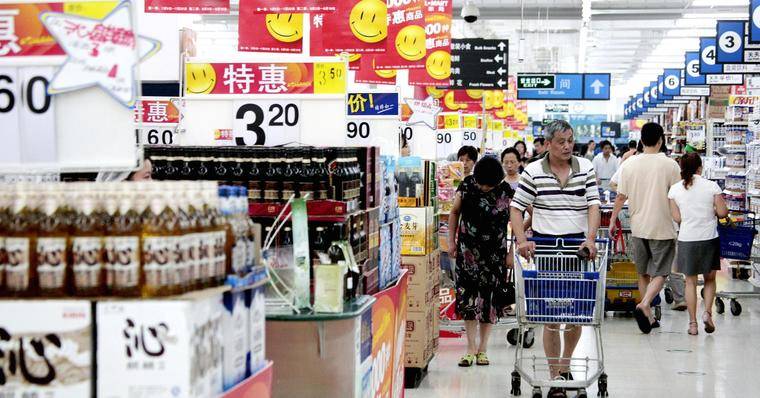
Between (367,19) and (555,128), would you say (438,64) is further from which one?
(555,128)

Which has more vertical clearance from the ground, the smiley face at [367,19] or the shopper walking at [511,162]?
the smiley face at [367,19]

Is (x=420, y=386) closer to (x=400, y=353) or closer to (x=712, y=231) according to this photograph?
(x=400, y=353)

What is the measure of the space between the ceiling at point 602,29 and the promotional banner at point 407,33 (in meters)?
5.66

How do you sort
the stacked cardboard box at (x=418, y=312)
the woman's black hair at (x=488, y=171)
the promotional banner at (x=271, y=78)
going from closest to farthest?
the promotional banner at (x=271, y=78), the stacked cardboard box at (x=418, y=312), the woman's black hair at (x=488, y=171)

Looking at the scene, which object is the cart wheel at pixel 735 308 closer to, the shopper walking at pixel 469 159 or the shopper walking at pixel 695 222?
the shopper walking at pixel 695 222

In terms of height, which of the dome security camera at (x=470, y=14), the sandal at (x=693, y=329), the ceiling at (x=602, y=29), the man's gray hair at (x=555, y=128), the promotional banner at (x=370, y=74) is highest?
the ceiling at (x=602, y=29)

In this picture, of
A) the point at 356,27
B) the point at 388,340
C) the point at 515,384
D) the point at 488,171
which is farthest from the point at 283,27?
the point at 388,340

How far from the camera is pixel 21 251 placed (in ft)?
9.20

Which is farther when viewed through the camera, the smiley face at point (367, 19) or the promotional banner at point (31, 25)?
the smiley face at point (367, 19)

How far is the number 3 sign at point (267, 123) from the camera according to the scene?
715 centimetres

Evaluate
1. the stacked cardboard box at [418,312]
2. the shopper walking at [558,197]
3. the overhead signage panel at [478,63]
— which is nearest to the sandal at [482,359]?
the stacked cardboard box at [418,312]

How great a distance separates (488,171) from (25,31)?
492 cm

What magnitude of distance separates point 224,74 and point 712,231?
5.06m

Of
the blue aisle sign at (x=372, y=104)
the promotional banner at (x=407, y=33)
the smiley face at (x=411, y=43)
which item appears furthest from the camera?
the smiley face at (x=411, y=43)
